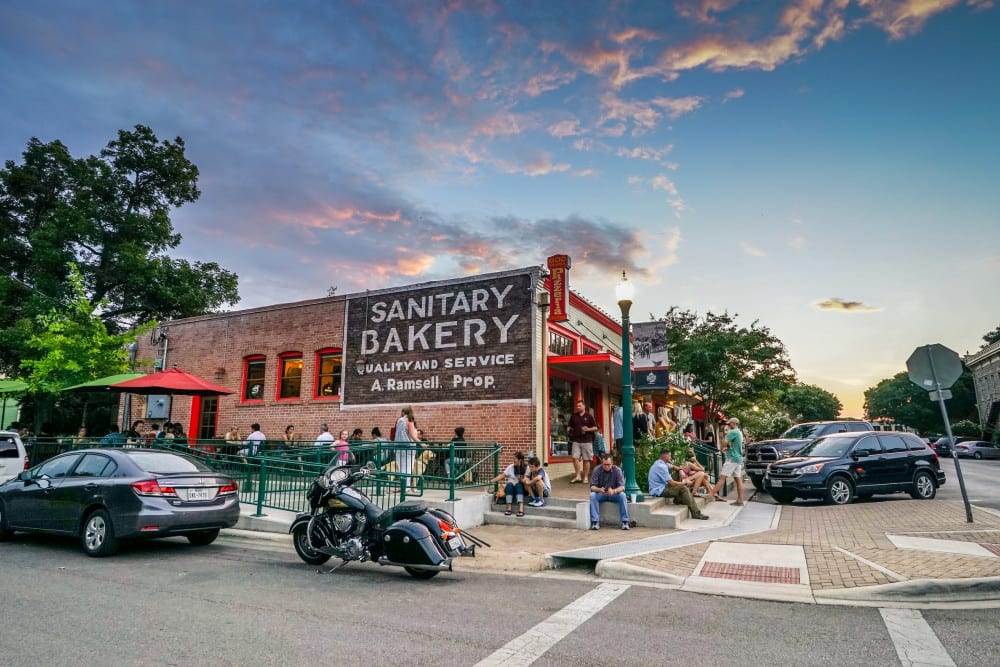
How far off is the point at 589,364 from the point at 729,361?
1478 cm

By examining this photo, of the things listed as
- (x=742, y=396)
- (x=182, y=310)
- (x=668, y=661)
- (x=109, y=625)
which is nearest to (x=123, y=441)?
(x=109, y=625)

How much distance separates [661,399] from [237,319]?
18879 millimetres

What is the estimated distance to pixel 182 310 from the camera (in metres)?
32.4

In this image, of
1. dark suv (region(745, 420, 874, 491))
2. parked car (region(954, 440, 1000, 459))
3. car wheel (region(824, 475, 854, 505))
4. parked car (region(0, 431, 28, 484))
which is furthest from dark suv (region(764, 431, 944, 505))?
parked car (region(954, 440, 1000, 459))

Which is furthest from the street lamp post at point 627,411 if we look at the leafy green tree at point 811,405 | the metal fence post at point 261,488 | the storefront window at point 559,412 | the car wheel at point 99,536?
the leafy green tree at point 811,405

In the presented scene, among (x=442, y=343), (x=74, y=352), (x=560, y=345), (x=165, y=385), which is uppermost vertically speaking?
(x=74, y=352)

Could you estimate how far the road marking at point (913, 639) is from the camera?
13.5 feet

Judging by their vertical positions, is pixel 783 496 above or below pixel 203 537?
above

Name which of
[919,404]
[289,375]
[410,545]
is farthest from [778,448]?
[919,404]

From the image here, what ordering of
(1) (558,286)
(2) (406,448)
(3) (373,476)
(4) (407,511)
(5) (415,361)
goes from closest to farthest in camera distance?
(4) (407,511), (3) (373,476), (2) (406,448), (1) (558,286), (5) (415,361)

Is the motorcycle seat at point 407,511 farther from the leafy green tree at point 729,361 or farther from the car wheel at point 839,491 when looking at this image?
the leafy green tree at point 729,361

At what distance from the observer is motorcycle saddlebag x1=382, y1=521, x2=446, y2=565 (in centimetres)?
650

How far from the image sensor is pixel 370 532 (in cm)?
690

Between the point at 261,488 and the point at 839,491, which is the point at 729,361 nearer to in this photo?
the point at 839,491
